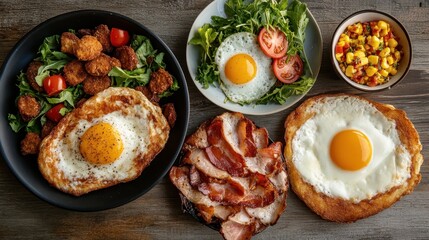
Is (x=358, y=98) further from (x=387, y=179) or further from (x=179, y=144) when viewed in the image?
(x=179, y=144)

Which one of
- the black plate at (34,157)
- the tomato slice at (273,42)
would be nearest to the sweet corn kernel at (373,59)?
the tomato slice at (273,42)

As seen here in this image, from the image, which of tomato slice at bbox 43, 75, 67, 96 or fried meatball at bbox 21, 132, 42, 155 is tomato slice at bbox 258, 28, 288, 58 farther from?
fried meatball at bbox 21, 132, 42, 155

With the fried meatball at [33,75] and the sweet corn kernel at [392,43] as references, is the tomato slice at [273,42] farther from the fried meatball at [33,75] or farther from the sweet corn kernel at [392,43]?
the fried meatball at [33,75]

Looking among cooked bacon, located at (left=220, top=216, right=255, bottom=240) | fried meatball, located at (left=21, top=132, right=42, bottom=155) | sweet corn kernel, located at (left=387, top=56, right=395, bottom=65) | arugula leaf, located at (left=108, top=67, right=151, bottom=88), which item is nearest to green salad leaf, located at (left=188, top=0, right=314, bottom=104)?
arugula leaf, located at (left=108, top=67, right=151, bottom=88)

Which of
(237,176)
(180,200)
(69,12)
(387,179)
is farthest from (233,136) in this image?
(69,12)

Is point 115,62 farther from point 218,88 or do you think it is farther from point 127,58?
point 218,88

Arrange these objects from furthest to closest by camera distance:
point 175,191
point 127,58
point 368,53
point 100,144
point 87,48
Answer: point 175,191
point 368,53
point 127,58
point 87,48
point 100,144

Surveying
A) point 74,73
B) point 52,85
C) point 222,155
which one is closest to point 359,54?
point 222,155
